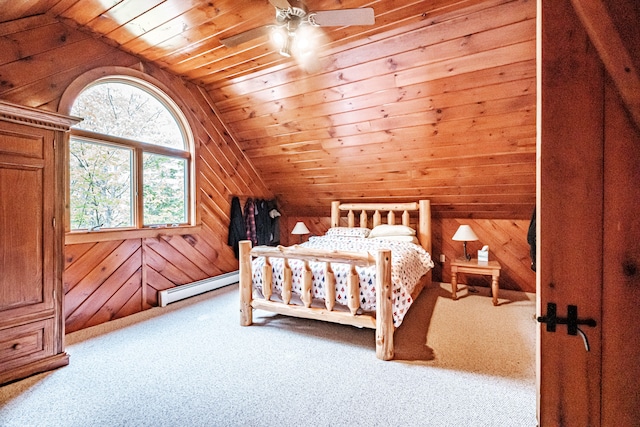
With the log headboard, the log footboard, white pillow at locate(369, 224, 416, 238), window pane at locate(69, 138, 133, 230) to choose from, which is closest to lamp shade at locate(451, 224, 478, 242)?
the log headboard

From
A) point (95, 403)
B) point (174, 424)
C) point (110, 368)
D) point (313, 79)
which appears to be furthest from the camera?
point (313, 79)

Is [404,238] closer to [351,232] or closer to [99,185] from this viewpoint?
[351,232]

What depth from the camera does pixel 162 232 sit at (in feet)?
10.9

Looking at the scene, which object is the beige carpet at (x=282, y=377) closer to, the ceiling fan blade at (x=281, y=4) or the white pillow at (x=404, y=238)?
the white pillow at (x=404, y=238)

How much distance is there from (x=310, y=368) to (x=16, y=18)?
3337 millimetres

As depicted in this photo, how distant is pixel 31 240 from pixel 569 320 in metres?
2.93

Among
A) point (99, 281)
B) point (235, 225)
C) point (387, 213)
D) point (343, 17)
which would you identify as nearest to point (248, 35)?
Result: point (343, 17)

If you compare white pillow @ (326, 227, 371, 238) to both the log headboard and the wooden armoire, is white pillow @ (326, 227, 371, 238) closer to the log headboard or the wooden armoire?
the log headboard

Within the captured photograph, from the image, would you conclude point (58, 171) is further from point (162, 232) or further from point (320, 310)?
point (320, 310)

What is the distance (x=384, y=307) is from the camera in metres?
2.19

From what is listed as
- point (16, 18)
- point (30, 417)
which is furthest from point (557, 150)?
point (16, 18)

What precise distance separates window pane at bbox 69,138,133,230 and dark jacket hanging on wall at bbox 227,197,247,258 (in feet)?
4.33

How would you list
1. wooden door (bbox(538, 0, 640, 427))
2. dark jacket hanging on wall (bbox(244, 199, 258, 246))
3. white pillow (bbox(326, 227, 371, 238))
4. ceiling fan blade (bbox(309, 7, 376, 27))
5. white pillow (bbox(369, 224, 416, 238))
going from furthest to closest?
1. dark jacket hanging on wall (bbox(244, 199, 258, 246))
2. white pillow (bbox(326, 227, 371, 238))
3. white pillow (bbox(369, 224, 416, 238))
4. ceiling fan blade (bbox(309, 7, 376, 27))
5. wooden door (bbox(538, 0, 640, 427))

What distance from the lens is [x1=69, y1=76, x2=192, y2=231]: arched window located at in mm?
2742
